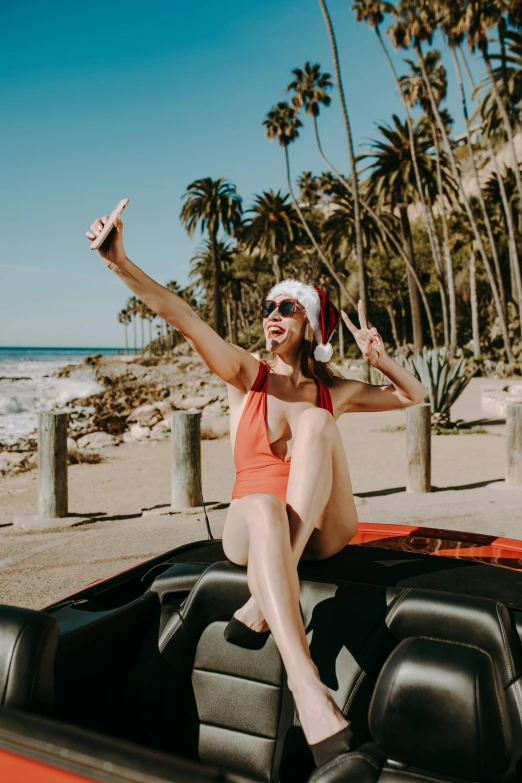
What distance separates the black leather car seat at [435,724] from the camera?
1253 mm

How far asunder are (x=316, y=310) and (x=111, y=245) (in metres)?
0.98

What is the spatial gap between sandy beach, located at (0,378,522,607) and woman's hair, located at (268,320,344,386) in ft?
9.04

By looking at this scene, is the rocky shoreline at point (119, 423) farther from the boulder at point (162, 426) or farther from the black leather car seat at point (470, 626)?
the black leather car seat at point (470, 626)

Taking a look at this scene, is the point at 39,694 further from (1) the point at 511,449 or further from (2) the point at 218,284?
(2) the point at 218,284

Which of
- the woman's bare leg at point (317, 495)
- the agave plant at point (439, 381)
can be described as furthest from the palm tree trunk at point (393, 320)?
the woman's bare leg at point (317, 495)

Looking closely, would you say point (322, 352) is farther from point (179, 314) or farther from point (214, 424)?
point (214, 424)

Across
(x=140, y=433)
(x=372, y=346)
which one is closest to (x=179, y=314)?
(x=372, y=346)

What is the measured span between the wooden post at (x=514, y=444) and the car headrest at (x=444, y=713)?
22.6ft

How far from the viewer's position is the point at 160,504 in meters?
7.87

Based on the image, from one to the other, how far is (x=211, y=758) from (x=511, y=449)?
22.1ft

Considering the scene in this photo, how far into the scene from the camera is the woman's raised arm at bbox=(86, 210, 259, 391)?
239cm

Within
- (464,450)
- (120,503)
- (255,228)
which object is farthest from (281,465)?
(255,228)

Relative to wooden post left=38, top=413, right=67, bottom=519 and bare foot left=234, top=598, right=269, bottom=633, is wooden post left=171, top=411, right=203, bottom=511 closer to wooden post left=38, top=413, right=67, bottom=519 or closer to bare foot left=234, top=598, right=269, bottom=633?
wooden post left=38, top=413, right=67, bottom=519

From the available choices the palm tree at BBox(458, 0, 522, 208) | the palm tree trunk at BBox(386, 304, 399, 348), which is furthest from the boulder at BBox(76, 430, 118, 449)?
the palm tree trunk at BBox(386, 304, 399, 348)
